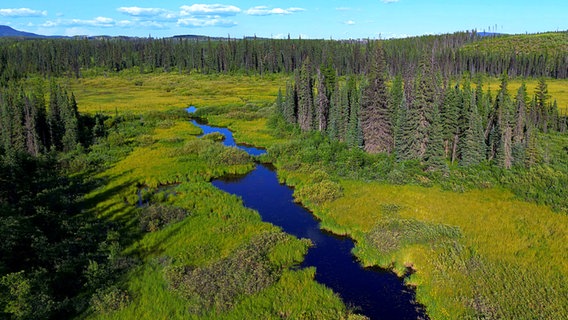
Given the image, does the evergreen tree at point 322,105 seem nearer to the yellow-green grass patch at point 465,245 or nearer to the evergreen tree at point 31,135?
the yellow-green grass patch at point 465,245

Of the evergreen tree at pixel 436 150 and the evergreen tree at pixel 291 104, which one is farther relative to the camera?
the evergreen tree at pixel 291 104

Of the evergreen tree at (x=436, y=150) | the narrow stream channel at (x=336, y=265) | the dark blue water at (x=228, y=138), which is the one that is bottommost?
the narrow stream channel at (x=336, y=265)

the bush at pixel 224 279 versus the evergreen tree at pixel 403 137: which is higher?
the evergreen tree at pixel 403 137

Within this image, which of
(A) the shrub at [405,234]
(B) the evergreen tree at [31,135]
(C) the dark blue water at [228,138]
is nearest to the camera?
(A) the shrub at [405,234]

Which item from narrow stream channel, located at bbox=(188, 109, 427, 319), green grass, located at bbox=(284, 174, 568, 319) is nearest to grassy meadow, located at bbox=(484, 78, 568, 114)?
green grass, located at bbox=(284, 174, 568, 319)

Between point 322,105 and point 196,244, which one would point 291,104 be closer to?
point 322,105

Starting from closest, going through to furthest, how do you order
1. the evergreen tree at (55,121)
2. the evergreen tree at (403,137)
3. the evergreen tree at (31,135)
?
the evergreen tree at (403,137), the evergreen tree at (31,135), the evergreen tree at (55,121)

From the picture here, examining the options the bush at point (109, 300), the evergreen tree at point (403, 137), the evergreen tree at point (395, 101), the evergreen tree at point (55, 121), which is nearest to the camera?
the bush at point (109, 300)

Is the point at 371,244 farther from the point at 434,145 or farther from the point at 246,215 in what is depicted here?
the point at 434,145

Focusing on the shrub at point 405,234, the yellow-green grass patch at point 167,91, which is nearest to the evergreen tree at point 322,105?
the yellow-green grass patch at point 167,91

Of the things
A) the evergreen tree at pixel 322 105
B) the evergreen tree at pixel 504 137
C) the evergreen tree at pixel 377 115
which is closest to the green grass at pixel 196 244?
the evergreen tree at pixel 377 115

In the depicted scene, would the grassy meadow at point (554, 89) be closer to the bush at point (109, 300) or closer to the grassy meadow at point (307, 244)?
the grassy meadow at point (307, 244)
